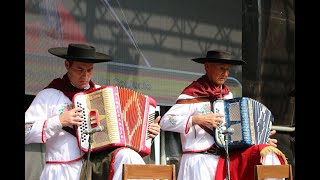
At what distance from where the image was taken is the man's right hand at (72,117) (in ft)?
13.0

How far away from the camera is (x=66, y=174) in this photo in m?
4.12

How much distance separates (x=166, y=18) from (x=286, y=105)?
194 cm

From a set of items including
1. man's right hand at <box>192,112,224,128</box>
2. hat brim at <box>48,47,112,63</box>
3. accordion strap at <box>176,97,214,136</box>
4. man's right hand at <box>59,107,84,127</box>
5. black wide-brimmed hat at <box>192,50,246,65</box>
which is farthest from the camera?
black wide-brimmed hat at <box>192,50,246,65</box>

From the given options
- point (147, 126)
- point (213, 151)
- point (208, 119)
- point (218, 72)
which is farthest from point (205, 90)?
point (147, 126)

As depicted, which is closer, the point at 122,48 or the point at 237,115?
the point at 237,115

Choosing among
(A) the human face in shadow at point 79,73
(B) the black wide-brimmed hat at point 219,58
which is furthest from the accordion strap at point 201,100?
(A) the human face in shadow at point 79,73

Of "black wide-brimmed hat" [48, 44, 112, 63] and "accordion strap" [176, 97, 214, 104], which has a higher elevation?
"black wide-brimmed hat" [48, 44, 112, 63]

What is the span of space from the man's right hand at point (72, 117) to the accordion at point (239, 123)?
1193 millimetres

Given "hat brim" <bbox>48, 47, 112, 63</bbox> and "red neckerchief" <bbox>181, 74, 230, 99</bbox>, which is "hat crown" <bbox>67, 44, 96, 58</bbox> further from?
"red neckerchief" <bbox>181, 74, 230, 99</bbox>

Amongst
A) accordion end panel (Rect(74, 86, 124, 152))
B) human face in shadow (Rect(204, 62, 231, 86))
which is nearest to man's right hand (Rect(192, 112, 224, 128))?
human face in shadow (Rect(204, 62, 231, 86))

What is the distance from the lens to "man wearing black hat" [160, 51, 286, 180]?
476 cm

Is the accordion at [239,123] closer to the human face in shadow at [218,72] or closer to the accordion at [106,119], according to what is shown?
the human face in shadow at [218,72]
